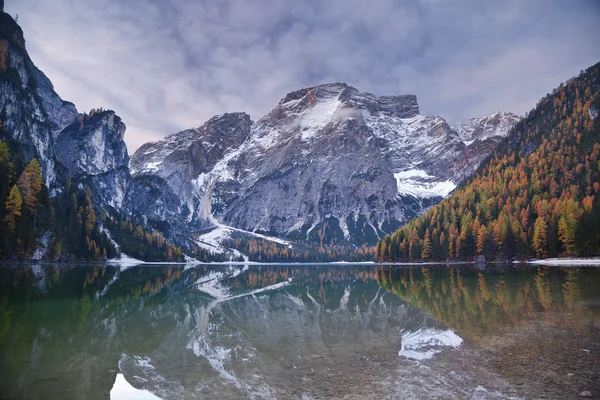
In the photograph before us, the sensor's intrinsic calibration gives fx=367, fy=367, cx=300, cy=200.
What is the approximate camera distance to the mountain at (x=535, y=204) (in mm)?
91750

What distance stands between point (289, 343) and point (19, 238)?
85765 mm

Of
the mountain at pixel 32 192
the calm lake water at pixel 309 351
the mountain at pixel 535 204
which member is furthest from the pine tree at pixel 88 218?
the calm lake water at pixel 309 351

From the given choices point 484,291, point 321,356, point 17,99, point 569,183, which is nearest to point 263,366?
point 321,356

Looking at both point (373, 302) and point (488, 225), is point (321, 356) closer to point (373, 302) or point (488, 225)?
point (373, 302)

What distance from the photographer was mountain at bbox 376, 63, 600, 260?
9175 cm

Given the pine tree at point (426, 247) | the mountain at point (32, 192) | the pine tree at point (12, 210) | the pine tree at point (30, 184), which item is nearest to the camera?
the pine tree at point (12, 210)

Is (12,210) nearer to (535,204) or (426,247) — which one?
(426,247)

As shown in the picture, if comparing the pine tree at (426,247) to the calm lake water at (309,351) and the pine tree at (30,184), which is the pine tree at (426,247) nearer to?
the calm lake water at (309,351)

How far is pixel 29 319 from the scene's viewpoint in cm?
2314

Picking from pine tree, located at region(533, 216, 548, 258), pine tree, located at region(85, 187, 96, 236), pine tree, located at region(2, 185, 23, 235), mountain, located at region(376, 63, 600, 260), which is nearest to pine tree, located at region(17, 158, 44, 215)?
pine tree, located at region(2, 185, 23, 235)

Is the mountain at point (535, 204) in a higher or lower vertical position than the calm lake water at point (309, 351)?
higher

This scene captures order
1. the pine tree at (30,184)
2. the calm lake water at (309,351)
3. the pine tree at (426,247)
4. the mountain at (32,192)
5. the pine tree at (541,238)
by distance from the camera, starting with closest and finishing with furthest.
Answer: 1. the calm lake water at (309,351)
2. the mountain at (32,192)
3. the pine tree at (30,184)
4. the pine tree at (541,238)
5. the pine tree at (426,247)

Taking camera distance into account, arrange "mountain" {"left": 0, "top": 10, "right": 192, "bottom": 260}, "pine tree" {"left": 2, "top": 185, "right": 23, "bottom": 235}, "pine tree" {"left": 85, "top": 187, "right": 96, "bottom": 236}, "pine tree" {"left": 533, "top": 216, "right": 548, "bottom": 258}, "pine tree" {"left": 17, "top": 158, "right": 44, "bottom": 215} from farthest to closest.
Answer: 1. "pine tree" {"left": 85, "top": 187, "right": 96, "bottom": 236}
2. "pine tree" {"left": 533, "top": 216, "right": 548, "bottom": 258}
3. "pine tree" {"left": 17, "top": 158, "right": 44, "bottom": 215}
4. "mountain" {"left": 0, "top": 10, "right": 192, "bottom": 260}
5. "pine tree" {"left": 2, "top": 185, "right": 23, "bottom": 235}

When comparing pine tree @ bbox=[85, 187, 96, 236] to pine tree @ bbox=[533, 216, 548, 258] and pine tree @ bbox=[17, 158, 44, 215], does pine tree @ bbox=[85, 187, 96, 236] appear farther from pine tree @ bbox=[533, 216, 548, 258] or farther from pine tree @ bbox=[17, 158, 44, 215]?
pine tree @ bbox=[533, 216, 548, 258]
